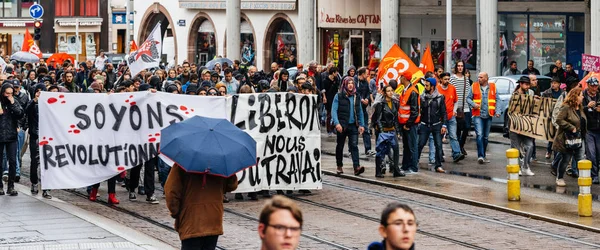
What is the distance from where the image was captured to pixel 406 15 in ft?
142

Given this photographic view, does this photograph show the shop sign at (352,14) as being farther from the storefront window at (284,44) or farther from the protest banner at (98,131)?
the protest banner at (98,131)

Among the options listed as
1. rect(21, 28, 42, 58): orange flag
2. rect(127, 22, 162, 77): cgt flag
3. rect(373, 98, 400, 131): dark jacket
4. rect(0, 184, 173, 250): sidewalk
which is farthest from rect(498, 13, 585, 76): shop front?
rect(0, 184, 173, 250): sidewalk

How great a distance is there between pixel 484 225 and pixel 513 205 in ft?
5.41

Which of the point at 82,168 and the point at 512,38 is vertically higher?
the point at 512,38

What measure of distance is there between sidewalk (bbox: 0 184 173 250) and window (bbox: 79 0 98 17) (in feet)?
208

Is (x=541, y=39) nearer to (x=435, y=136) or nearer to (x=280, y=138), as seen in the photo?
(x=435, y=136)

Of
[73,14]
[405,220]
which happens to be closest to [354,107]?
[405,220]

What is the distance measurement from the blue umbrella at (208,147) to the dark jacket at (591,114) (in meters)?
9.44

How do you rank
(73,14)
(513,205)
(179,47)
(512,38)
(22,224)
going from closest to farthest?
(22,224) → (513,205) → (512,38) → (179,47) → (73,14)

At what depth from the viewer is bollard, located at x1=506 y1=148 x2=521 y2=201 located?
16.9m

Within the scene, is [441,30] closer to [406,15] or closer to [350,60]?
[406,15]

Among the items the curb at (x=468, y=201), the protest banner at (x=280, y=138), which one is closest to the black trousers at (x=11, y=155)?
the protest banner at (x=280, y=138)

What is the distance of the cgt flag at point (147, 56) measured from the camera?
29.7 meters

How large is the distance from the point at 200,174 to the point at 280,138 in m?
7.44
